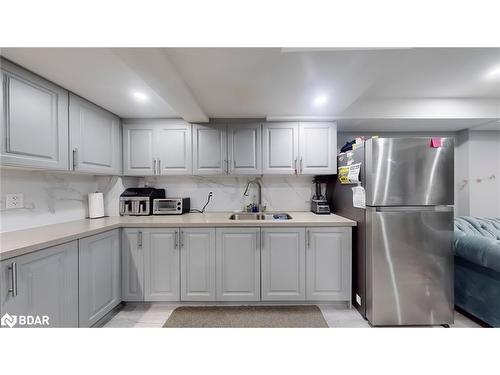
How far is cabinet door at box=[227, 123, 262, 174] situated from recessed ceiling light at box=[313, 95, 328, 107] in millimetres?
688

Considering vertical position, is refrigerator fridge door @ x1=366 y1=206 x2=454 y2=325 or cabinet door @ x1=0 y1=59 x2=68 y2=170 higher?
cabinet door @ x1=0 y1=59 x2=68 y2=170

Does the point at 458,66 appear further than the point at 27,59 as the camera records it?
Yes

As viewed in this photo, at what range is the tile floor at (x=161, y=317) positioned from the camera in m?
1.79

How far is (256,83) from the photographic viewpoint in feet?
5.39

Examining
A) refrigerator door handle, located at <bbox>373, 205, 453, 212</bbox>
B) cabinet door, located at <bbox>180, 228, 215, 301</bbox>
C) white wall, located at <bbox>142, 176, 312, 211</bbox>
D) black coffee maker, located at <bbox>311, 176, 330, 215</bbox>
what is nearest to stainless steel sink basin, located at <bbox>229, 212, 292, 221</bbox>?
white wall, located at <bbox>142, 176, 312, 211</bbox>

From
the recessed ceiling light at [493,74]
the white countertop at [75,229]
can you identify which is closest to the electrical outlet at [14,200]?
the white countertop at [75,229]

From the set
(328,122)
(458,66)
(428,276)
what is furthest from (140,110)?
(428,276)

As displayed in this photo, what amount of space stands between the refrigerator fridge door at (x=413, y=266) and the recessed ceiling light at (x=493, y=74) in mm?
1177

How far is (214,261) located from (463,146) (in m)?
→ 3.65

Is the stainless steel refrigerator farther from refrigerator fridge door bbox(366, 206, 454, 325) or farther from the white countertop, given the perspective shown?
Answer: the white countertop

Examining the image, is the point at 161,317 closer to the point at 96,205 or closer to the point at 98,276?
the point at 98,276

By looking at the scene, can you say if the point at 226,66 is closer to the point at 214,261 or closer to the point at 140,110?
the point at 140,110

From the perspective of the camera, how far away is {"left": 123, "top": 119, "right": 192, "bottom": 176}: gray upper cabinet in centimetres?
244

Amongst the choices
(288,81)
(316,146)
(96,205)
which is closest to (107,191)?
(96,205)
